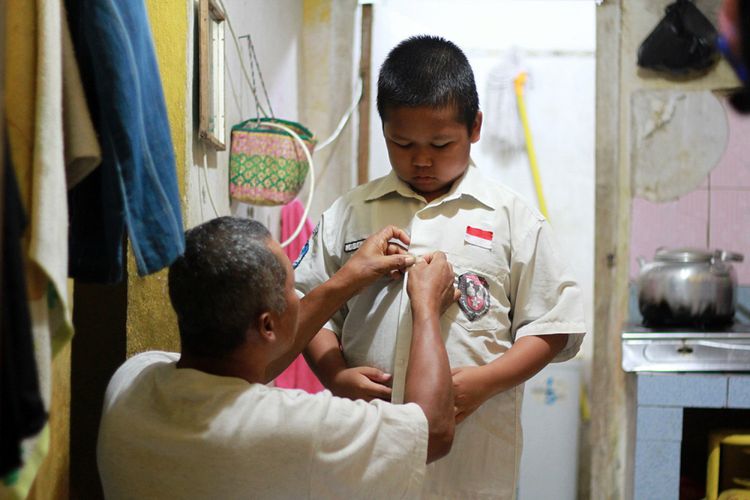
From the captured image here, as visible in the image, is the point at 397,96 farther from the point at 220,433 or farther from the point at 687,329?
the point at 687,329

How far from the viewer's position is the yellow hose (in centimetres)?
379

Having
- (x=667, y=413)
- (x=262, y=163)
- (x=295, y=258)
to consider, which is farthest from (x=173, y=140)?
(x=667, y=413)

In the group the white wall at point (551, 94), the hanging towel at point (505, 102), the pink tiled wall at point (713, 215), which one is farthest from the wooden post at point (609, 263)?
the hanging towel at point (505, 102)

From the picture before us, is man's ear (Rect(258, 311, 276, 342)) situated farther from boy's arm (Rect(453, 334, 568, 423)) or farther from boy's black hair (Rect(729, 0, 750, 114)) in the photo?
boy's black hair (Rect(729, 0, 750, 114))

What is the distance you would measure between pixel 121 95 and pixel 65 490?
2.46 feet

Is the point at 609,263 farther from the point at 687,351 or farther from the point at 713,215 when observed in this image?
the point at 687,351

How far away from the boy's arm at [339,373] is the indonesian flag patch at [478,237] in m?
0.28

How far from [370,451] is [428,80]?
0.66 meters

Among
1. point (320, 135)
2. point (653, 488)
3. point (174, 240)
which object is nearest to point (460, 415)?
point (174, 240)

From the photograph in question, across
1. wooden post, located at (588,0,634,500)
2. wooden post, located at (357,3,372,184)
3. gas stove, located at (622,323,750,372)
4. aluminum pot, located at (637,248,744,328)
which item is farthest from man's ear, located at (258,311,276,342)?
wooden post, located at (357,3,372,184)

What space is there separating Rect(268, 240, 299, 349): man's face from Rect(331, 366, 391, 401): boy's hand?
0.20 m

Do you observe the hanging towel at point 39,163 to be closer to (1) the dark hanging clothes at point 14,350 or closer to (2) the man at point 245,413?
(1) the dark hanging clothes at point 14,350

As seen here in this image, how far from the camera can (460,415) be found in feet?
4.20

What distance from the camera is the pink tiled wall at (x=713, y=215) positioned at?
3.30 metres
